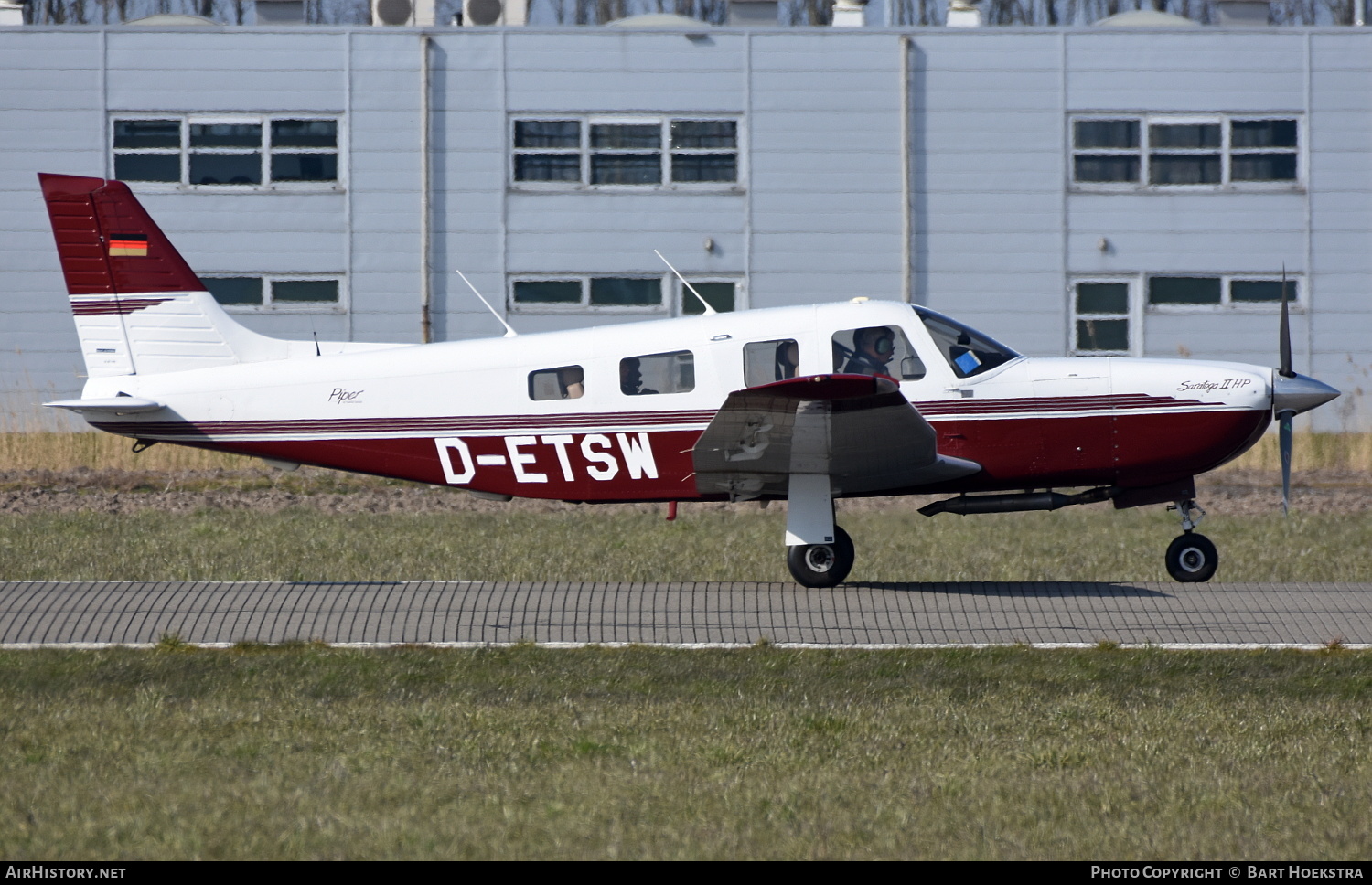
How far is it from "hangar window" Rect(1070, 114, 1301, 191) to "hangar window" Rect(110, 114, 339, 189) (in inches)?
445

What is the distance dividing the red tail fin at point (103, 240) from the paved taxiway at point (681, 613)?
233 cm

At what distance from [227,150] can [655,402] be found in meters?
13.7

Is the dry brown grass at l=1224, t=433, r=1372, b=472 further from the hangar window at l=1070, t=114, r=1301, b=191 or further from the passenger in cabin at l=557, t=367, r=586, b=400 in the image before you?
the passenger in cabin at l=557, t=367, r=586, b=400

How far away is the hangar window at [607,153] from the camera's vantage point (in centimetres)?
2167

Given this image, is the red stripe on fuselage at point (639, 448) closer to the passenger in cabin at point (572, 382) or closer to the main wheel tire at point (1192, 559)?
the passenger in cabin at point (572, 382)

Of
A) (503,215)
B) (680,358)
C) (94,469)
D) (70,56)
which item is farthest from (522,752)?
(70,56)

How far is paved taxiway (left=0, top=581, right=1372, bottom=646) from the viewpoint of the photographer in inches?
323

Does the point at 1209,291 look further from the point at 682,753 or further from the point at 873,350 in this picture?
the point at 682,753

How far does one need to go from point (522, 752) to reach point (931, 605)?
392cm

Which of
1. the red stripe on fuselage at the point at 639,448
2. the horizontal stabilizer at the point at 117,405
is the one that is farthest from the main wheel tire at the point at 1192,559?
the horizontal stabilizer at the point at 117,405

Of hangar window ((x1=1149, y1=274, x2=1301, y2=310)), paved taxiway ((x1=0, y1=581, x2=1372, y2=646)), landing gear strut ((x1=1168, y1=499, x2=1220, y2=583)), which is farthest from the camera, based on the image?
hangar window ((x1=1149, y1=274, x2=1301, y2=310))

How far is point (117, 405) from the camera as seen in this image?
10203 mm

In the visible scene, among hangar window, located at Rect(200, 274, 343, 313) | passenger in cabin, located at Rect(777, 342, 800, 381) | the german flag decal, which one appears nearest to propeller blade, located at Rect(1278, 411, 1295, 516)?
passenger in cabin, located at Rect(777, 342, 800, 381)

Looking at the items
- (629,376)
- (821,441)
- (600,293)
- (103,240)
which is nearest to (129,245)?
(103,240)
